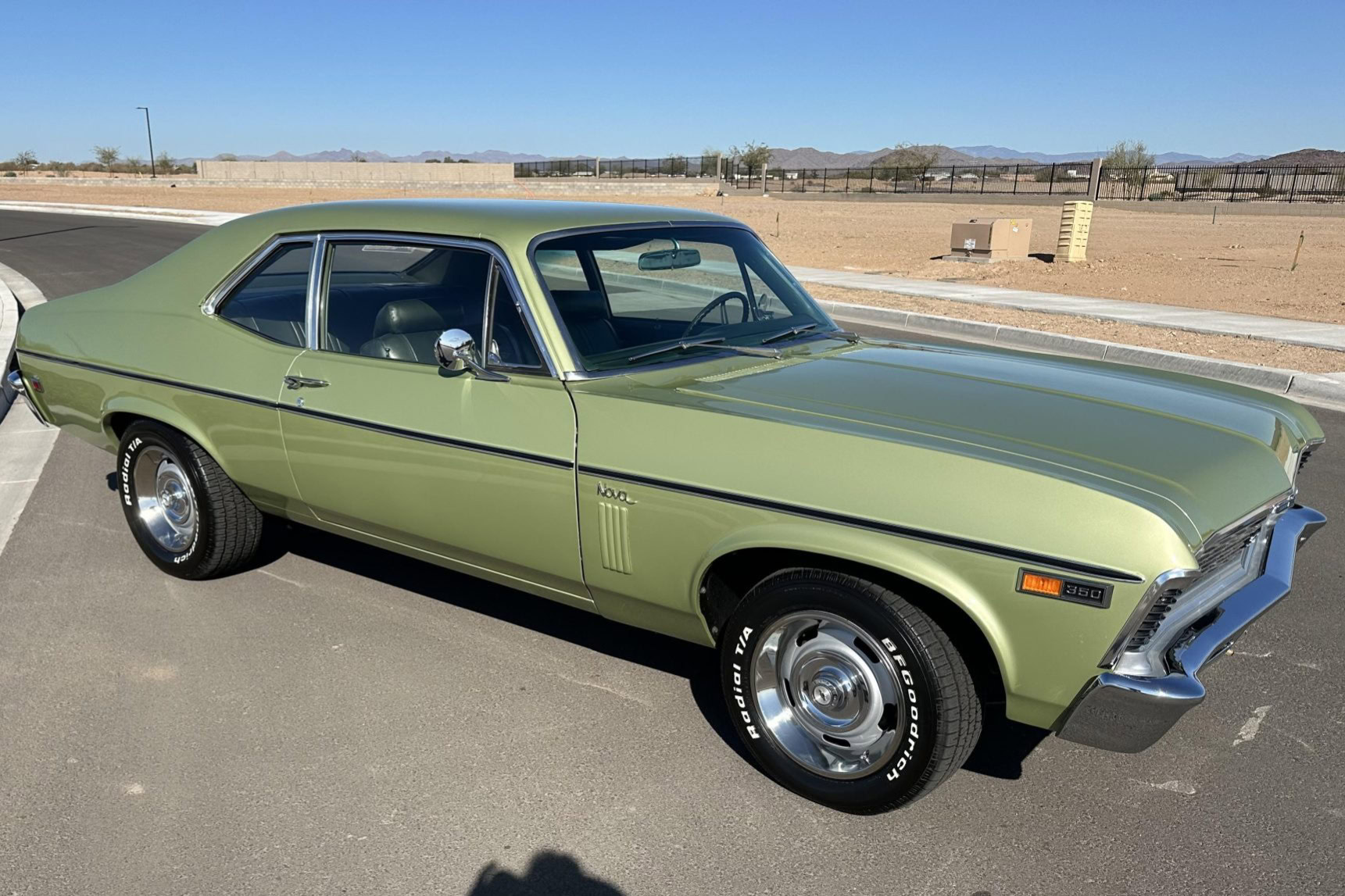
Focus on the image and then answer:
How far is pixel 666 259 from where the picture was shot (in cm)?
403

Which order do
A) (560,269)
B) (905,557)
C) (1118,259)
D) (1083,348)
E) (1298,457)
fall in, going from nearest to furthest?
1. (905,557)
2. (1298,457)
3. (560,269)
4. (1083,348)
5. (1118,259)

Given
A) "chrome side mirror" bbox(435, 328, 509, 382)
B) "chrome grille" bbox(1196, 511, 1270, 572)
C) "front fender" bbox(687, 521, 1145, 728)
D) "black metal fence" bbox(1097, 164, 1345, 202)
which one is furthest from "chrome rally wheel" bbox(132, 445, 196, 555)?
"black metal fence" bbox(1097, 164, 1345, 202)

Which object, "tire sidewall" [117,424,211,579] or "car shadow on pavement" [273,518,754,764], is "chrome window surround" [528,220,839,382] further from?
"tire sidewall" [117,424,211,579]

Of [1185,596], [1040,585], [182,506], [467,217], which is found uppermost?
[467,217]

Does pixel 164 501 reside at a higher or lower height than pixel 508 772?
higher

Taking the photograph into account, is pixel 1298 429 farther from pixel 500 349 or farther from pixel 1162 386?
pixel 500 349

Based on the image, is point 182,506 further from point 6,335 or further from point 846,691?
point 6,335

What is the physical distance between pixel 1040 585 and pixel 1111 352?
8686 mm

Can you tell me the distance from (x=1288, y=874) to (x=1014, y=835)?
2.17ft

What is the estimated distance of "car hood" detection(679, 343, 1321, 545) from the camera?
2.63 metres

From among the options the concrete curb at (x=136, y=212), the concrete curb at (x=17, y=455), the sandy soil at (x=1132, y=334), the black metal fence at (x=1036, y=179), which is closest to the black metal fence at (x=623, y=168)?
the black metal fence at (x=1036, y=179)

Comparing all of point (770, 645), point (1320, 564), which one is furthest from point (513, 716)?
point (1320, 564)

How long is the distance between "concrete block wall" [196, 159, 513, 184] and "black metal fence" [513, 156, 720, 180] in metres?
5.69

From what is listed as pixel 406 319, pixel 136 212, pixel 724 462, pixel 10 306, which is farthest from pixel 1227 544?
pixel 136 212
